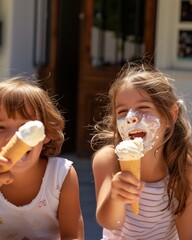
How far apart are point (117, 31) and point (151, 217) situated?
14.5 feet

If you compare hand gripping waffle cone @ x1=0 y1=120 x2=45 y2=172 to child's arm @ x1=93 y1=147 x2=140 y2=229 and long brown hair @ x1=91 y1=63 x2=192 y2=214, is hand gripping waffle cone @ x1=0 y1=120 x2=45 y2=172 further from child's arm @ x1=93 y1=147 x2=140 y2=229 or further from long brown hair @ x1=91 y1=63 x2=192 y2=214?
long brown hair @ x1=91 y1=63 x2=192 y2=214

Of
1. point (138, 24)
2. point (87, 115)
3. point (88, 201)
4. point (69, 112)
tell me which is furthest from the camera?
point (69, 112)

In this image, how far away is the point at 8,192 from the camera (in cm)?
272

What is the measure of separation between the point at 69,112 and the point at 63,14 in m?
1.24

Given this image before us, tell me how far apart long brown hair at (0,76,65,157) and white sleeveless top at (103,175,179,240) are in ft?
1.51

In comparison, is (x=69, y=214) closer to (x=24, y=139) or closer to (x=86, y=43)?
(x=24, y=139)

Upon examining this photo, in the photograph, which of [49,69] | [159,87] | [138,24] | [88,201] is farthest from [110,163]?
[49,69]

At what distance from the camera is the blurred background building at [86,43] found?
21.5 ft

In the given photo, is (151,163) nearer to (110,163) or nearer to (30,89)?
(110,163)

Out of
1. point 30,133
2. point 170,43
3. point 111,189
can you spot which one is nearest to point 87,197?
point 170,43

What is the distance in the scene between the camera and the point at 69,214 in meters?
2.71

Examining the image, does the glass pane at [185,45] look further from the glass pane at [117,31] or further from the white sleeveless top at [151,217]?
the white sleeveless top at [151,217]

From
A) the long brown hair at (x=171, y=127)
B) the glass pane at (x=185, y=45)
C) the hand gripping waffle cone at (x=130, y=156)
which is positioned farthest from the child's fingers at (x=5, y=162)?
the glass pane at (x=185, y=45)

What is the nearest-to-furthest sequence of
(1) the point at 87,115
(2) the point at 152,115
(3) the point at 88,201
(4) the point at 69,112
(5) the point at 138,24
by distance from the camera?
(2) the point at 152,115
(3) the point at 88,201
(5) the point at 138,24
(1) the point at 87,115
(4) the point at 69,112
